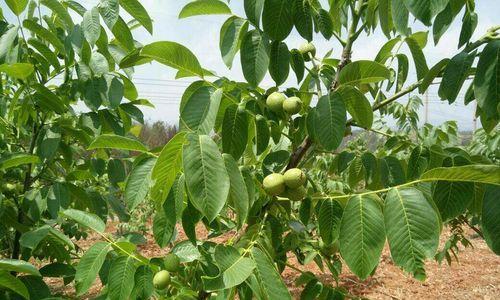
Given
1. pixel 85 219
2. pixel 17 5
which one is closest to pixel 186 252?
pixel 85 219

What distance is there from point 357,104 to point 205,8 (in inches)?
21.2

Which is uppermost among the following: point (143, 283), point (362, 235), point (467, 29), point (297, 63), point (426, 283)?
point (467, 29)

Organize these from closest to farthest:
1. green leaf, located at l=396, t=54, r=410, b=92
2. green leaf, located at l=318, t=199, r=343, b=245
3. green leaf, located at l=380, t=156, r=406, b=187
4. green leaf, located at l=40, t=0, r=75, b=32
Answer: green leaf, located at l=318, t=199, r=343, b=245, green leaf, located at l=380, t=156, r=406, b=187, green leaf, located at l=396, t=54, r=410, b=92, green leaf, located at l=40, t=0, r=75, b=32

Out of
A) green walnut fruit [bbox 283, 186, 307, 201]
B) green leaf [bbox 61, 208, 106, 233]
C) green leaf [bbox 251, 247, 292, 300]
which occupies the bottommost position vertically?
green leaf [bbox 61, 208, 106, 233]

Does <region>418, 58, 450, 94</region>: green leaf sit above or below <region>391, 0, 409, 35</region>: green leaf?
below

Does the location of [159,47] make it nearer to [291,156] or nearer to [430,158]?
[291,156]

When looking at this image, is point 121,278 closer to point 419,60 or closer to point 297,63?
point 297,63

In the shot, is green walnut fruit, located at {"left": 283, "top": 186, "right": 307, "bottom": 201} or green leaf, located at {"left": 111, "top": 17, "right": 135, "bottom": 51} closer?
green walnut fruit, located at {"left": 283, "top": 186, "right": 307, "bottom": 201}

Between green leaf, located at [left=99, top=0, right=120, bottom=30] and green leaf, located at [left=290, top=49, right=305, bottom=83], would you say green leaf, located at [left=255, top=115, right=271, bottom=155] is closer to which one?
green leaf, located at [left=290, top=49, right=305, bottom=83]

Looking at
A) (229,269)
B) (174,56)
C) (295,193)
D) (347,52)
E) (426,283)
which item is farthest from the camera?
(426,283)

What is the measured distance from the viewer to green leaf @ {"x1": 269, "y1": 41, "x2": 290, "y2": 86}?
1152 millimetres

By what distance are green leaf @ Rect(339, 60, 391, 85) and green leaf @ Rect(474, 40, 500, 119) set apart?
0.21 m

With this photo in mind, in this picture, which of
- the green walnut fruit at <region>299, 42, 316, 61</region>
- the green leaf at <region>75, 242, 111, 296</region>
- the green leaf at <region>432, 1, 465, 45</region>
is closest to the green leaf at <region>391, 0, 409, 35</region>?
the green leaf at <region>432, 1, 465, 45</region>

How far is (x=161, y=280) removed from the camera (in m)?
1.20
